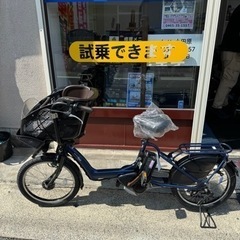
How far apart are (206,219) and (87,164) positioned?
1217 millimetres

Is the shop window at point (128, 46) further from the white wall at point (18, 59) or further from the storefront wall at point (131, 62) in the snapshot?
the white wall at point (18, 59)

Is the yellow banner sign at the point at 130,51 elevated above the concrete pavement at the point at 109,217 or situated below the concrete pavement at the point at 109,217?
above

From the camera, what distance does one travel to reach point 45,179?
2676 millimetres

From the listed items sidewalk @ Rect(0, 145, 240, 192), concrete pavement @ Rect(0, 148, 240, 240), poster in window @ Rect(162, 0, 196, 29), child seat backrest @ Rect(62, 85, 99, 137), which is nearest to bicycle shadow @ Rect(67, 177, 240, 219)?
concrete pavement @ Rect(0, 148, 240, 240)

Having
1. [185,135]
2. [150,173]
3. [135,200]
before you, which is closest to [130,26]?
[185,135]

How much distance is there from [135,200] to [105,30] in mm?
1964

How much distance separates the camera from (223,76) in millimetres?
4484

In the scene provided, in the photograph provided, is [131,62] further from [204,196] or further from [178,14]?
[204,196]

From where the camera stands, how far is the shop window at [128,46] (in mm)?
2998

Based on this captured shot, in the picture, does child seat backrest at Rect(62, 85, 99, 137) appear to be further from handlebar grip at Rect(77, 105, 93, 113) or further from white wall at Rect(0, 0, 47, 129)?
white wall at Rect(0, 0, 47, 129)

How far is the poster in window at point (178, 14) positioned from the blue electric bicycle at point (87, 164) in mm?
1288

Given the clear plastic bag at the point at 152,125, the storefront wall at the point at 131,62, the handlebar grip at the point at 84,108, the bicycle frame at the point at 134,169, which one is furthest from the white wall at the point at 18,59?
the clear plastic bag at the point at 152,125

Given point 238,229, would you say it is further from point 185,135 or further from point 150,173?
point 185,135

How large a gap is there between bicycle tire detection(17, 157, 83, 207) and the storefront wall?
0.97m
